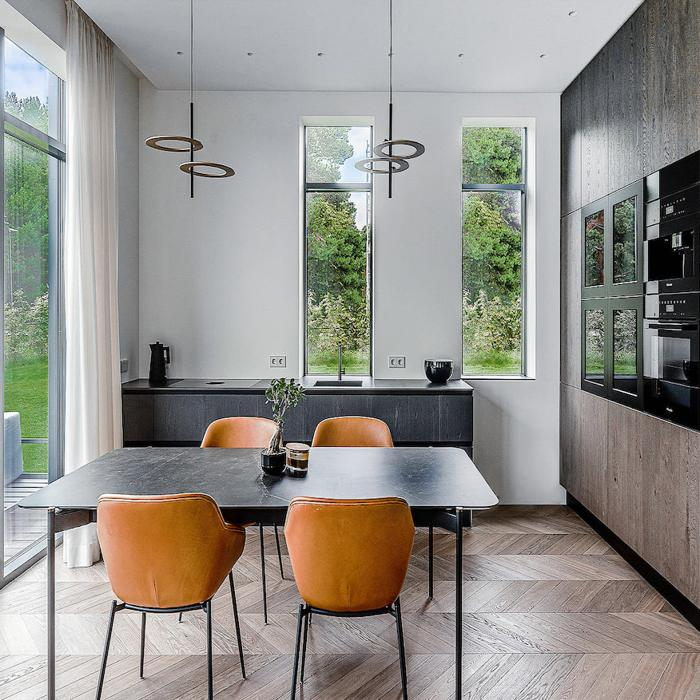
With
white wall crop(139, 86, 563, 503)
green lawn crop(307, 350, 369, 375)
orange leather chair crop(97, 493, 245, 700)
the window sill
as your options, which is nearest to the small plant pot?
orange leather chair crop(97, 493, 245, 700)

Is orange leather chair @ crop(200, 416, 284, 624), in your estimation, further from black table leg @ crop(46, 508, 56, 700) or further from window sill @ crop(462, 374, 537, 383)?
window sill @ crop(462, 374, 537, 383)

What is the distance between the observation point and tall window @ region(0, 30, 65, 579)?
10.6 ft

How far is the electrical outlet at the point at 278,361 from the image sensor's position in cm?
466

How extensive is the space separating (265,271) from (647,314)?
8.89 feet

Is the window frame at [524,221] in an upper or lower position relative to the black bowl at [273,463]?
upper

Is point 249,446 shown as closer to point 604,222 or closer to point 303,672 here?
point 303,672

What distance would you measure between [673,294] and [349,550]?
2.04 metres

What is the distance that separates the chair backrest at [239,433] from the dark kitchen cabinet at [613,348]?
2013 millimetres

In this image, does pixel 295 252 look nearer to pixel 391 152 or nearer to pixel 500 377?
pixel 391 152

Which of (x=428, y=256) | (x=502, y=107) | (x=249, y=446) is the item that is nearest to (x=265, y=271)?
(x=428, y=256)

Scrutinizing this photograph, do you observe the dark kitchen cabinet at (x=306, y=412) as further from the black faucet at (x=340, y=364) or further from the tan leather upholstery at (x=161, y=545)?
the tan leather upholstery at (x=161, y=545)

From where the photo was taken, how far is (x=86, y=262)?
11.7 feet

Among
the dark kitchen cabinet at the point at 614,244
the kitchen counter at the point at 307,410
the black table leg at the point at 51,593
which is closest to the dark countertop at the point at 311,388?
the kitchen counter at the point at 307,410

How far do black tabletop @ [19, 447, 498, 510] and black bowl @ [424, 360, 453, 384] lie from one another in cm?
146
